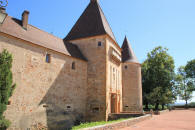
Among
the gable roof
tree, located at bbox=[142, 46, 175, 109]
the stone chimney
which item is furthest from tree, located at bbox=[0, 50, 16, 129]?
tree, located at bbox=[142, 46, 175, 109]

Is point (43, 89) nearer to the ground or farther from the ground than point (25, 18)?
nearer to the ground

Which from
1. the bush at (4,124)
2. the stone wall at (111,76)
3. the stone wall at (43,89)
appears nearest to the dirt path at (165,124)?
the stone wall at (111,76)

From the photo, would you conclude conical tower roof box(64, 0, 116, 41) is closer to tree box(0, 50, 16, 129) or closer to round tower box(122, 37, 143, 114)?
round tower box(122, 37, 143, 114)

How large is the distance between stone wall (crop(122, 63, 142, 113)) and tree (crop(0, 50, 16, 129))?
16.5 meters

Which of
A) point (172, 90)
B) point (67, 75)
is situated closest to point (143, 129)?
point (67, 75)

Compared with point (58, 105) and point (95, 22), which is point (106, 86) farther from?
point (95, 22)

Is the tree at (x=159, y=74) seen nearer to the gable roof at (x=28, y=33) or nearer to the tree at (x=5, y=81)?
the gable roof at (x=28, y=33)

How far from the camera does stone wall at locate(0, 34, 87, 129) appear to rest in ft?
34.5

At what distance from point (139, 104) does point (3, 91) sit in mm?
17765

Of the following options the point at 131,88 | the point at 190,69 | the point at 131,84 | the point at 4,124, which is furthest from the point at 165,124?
the point at 190,69

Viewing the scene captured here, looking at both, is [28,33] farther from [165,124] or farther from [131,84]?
[131,84]

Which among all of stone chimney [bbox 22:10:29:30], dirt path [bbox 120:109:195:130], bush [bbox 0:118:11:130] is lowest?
dirt path [bbox 120:109:195:130]

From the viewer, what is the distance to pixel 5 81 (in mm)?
9273

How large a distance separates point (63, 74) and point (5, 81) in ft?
18.3
